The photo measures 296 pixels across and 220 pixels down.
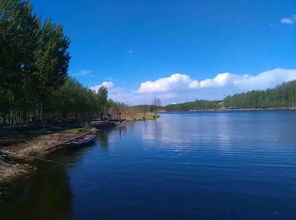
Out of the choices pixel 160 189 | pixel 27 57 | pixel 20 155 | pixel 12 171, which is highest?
pixel 27 57

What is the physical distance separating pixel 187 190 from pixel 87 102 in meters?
73.4

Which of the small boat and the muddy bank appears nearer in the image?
the muddy bank

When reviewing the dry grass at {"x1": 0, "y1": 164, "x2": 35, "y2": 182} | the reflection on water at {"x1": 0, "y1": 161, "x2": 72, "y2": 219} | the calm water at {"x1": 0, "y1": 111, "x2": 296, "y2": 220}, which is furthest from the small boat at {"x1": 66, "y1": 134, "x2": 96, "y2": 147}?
the reflection on water at {"x1": 0, "y1": 161, "x2": 72, "y2": 219}

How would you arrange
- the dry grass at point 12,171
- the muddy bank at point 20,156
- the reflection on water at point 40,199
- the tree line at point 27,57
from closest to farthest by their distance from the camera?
1. the reflection on water at point 40,199
2. the dry grass at point 12,171
3. the muddy bank at point 20,156
4. the tree line at point 27,57

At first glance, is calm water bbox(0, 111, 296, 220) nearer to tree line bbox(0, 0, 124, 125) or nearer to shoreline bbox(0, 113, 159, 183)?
shoreline bbox(0, 113, 159, 183)

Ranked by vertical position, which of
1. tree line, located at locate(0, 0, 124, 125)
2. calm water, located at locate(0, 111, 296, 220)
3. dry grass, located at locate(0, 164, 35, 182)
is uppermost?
tree line, located at locate(0, 0, 124, 125)

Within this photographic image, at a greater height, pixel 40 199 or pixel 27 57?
pixel 27 57

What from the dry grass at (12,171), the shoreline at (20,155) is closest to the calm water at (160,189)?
the dry grass at (12,171)

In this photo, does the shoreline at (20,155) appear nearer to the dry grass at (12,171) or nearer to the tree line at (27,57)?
the dry grass at (12,171)

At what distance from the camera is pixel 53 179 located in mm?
20047

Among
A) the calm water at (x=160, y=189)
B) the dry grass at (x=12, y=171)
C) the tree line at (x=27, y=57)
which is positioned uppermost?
the tree line at (x=27, y=57)

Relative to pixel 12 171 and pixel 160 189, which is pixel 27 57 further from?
pixel 160 189

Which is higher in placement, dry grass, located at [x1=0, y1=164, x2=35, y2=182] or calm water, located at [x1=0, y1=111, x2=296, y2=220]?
dry grass, located at [x1=0, y1=164, x2=35, y2=182]

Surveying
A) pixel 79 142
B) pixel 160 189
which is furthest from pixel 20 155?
pixel 160 189
